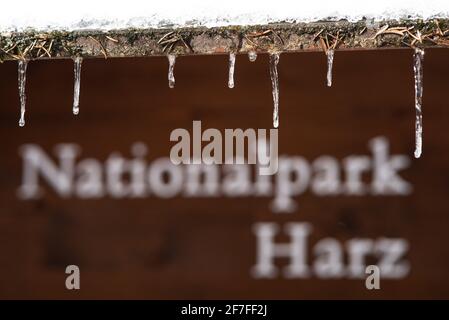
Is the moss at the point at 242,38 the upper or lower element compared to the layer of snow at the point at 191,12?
lower

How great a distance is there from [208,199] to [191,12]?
4.95ft

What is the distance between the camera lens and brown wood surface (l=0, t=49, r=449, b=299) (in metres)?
3.31

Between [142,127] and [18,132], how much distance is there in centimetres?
56

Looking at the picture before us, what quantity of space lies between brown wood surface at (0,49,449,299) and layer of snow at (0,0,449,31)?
139 centimetres

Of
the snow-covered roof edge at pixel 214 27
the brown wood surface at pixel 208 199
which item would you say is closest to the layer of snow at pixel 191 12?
the snow-covered roof edge at pixel 214 27

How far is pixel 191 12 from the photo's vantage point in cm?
201

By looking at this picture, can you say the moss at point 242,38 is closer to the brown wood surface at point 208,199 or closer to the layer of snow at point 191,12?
the layer of snow at point 191,12

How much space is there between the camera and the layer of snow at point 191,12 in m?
1.95

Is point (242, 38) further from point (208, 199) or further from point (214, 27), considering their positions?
point (208, 199)

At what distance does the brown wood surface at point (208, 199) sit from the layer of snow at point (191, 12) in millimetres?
1394

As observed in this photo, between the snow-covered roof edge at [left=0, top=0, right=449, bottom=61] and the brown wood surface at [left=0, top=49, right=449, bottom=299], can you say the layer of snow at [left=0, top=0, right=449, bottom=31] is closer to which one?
the snow-covered roof edge at [left=0, top=0, right=449, bottom=61]

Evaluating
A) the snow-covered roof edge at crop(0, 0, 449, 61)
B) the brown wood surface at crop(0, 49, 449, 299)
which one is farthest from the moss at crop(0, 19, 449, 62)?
the brown wood surface at crop(0, 49, 449, 299)

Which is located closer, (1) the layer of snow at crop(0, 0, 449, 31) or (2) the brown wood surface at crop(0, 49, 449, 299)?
(1) the layer of snow at crop(0, 0, 449, 31)

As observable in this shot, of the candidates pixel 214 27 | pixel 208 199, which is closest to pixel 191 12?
pixel 214 27
